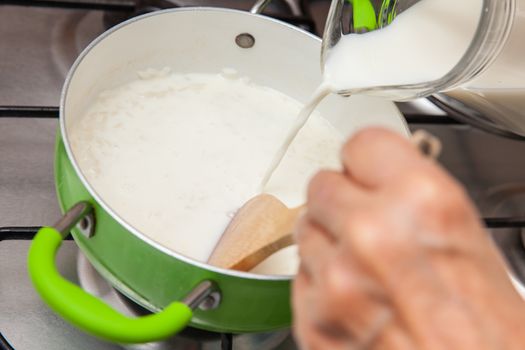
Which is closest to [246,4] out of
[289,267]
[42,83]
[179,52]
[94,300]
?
[179,52]

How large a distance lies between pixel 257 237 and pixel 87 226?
0.13 metres

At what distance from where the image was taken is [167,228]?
59 cm

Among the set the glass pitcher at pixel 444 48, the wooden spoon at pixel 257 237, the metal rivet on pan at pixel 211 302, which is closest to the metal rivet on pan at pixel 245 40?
the glass pitcher at pixel 444 48

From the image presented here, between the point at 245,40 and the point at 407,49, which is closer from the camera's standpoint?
the point at 407,49

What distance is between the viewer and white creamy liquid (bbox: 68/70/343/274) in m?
0.60

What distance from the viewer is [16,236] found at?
55 centimetres

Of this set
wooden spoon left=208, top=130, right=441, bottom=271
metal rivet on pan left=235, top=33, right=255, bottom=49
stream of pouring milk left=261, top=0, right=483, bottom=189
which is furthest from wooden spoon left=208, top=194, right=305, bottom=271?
metal rivet on pan left=235, top=33, right=255, bottom=49

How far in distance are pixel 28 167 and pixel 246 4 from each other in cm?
37

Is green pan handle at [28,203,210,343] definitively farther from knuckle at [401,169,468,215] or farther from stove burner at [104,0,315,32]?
stove burner at [104,0,315,32]

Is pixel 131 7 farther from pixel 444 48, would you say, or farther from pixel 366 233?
pixel 366 233

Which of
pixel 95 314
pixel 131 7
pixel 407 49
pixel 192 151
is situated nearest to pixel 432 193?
pixel 95 314

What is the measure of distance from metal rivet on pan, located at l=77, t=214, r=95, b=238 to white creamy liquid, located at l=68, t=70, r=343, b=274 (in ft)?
0.30

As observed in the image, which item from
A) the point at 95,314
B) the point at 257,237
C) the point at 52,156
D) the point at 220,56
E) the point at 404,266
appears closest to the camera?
→ the point at 404,266

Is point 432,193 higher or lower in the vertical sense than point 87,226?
higher
